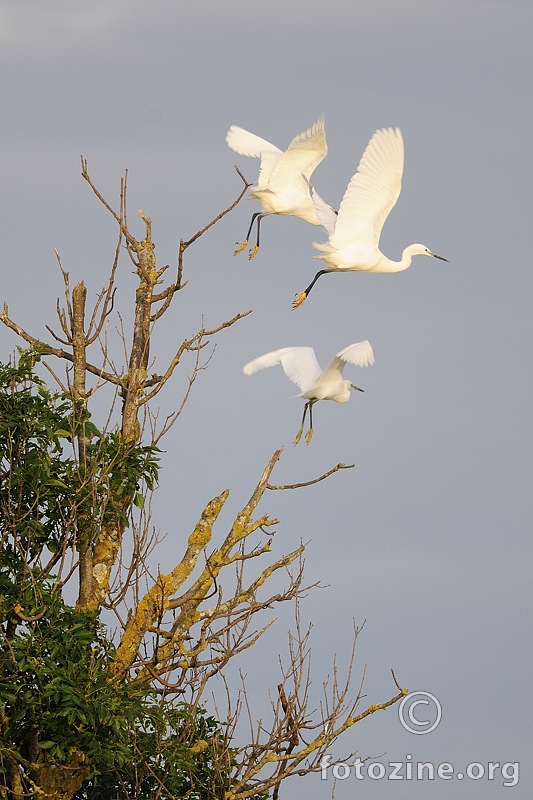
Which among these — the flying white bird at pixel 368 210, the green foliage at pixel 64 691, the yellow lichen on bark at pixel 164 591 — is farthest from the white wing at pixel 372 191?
the green foliage at pixel 64 691

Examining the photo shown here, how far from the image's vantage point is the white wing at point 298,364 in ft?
38.6

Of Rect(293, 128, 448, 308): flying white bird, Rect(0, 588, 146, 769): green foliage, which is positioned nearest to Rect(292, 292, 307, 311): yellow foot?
Rect(293, 128, 448, 308): flying white bird

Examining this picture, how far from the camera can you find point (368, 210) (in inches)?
466

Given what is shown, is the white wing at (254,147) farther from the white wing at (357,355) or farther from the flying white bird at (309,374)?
the white wing at (357,355)

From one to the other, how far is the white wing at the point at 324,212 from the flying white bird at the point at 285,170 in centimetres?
7

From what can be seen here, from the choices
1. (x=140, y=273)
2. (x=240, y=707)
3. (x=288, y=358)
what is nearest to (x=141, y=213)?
(x=140, y=273)

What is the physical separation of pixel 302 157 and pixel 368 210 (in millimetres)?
850

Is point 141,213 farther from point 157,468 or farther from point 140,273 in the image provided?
point 157,468

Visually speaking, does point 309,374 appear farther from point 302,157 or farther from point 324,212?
point 324,212

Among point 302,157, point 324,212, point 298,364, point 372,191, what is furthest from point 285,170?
point 298,364

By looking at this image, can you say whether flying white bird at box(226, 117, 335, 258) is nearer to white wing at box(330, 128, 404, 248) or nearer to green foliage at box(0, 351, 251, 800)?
white wing at box(330, 128, 404, 248)

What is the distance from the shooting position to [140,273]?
10.6 meters

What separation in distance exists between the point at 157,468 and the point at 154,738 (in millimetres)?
1994

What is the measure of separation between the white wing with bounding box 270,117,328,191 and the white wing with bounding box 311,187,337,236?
0.83 metres
